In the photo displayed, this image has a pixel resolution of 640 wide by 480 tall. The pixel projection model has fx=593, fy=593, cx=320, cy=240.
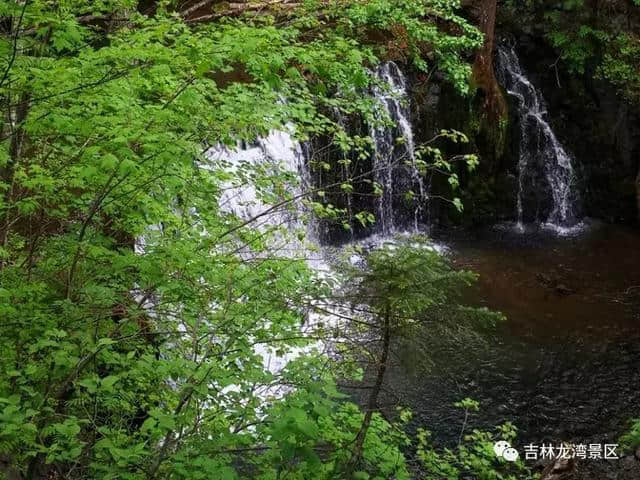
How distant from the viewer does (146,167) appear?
3969mm

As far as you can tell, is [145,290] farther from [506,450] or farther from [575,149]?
[575,149]

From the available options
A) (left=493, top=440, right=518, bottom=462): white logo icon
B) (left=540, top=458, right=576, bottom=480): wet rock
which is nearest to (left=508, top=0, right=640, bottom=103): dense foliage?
(left=493, top=440, right=518, bottom=462): white logo icon

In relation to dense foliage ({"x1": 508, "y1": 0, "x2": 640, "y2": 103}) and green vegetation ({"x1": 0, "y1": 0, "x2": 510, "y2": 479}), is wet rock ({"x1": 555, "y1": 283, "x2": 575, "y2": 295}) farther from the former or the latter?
green vegetation ({"x1": 0, "y1": 0, "x2": 510, "y2": 479})

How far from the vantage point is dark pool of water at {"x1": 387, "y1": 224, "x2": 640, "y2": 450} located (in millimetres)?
8156

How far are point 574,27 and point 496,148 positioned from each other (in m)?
3.79

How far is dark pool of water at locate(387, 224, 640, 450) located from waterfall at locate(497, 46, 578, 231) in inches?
63.8

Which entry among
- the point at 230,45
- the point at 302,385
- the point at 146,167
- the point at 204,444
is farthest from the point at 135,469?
the point at 230,45

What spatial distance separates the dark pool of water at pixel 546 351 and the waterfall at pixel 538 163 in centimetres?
162

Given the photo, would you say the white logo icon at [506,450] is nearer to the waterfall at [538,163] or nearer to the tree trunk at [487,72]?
the waterfall at [538,163]

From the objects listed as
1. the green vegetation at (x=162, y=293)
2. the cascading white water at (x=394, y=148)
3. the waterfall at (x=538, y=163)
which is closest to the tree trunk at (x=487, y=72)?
the waterfall at (x=538, y=163)

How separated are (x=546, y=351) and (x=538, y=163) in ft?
24.6

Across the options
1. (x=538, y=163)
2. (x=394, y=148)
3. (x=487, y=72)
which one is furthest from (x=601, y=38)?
(x=394, y=148)

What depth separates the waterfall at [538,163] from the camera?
1581cm

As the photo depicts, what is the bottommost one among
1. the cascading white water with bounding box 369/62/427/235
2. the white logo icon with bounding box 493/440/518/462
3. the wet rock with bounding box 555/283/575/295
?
the wet rock with bounding box 555/283/575/295
